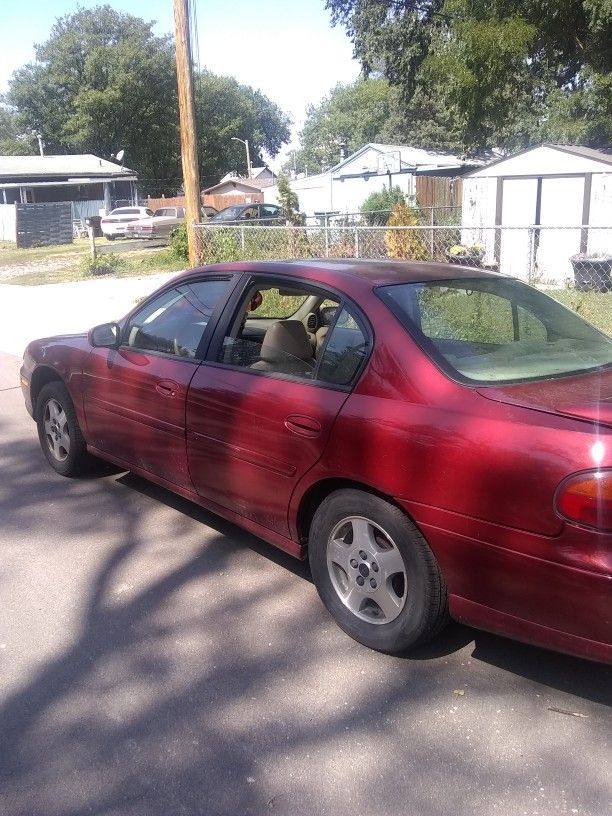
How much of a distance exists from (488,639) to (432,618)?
0.52m

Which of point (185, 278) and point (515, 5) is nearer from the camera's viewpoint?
point (185, 278)

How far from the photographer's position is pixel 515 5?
16.3 m

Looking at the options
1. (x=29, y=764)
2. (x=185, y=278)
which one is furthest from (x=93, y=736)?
(x=185, y=278)

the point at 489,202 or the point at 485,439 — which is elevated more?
the point at 489,202

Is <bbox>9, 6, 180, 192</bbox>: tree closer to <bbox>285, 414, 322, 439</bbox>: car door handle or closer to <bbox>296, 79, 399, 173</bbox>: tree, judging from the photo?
<bbox>296, 79, 399, 173</bbox>: tree

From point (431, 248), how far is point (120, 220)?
24.9 meters

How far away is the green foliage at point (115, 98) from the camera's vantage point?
60312 millimetres

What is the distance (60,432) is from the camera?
5.73 meters

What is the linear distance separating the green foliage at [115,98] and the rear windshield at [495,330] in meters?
58.3

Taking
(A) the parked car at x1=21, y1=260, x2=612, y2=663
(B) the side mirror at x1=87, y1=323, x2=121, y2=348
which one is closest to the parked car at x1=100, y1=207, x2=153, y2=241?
(B) the side mirror at x1=87, y1=323, x2=121, y2=348

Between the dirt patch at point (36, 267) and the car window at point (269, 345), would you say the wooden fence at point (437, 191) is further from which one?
the car window at point (269, 345)

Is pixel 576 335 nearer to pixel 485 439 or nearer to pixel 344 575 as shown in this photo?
pixel 485 439

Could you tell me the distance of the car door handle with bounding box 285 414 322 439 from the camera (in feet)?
11.6

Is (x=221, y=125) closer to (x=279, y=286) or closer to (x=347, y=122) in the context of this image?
(x=347, y=122)
